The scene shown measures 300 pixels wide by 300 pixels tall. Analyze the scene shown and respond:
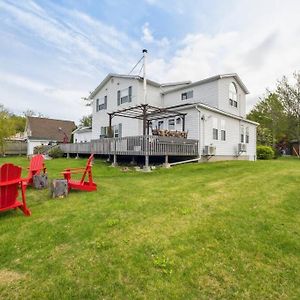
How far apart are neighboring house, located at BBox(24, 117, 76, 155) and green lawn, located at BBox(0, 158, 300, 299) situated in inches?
1338

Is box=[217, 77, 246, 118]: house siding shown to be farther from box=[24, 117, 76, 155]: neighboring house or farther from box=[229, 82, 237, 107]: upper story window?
box=[24, 117, 76, 155]: neighboring house

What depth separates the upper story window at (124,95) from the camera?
21.9m


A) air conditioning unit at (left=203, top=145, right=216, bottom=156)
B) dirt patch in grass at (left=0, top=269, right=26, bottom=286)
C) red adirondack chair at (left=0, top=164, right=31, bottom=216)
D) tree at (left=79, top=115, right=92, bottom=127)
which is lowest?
dirt patch in grass at (left=0, top=269, right=26, bottom=286)

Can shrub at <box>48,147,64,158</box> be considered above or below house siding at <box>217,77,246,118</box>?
below

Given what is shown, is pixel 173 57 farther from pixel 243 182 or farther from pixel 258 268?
pixel 258 268

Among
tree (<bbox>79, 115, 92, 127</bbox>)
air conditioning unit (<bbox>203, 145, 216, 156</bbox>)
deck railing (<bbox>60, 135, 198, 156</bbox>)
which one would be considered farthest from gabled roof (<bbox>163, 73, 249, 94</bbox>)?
tree (<bbox>79, 115, 92, 127</bbox>)

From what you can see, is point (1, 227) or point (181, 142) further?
point (181, 142)

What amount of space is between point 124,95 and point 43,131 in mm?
24544

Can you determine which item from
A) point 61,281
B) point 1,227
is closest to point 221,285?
point 61,281

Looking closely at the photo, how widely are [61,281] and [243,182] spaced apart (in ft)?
23.7

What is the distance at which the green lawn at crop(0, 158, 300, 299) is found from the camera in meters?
3.12

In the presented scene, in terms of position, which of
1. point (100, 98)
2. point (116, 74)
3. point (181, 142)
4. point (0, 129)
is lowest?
point (181, 142)

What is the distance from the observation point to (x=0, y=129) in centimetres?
3216

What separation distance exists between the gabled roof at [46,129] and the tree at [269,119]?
31349 millimetres
